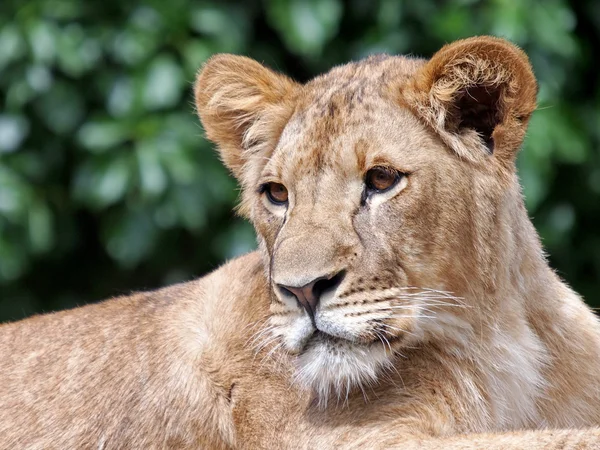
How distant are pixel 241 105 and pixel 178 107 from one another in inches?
82.2

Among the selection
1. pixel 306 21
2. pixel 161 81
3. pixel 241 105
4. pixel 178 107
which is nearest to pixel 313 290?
pixel 241 105

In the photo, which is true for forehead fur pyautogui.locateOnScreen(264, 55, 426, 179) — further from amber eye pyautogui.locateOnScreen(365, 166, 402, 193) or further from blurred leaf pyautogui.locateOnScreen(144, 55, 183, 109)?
blurred leaf pyautogui.locateOnScreen(144, 55, 183, 109)

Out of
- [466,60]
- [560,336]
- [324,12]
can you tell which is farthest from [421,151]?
[324,12]

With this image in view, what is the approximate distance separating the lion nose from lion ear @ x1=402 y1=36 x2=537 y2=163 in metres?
0.51

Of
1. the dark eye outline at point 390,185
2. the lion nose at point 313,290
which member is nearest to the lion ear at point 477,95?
the dark eye outline at point 390,185

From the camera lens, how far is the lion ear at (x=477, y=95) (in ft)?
9.39

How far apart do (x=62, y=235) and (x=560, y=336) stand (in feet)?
10.9

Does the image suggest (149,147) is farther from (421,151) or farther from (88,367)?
(421,151)

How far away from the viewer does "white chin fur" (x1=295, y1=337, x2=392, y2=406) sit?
2.71m

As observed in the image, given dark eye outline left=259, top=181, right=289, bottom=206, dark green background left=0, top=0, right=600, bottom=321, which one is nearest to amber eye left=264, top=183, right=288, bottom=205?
dark eye outline left=259, top=181, right=289, bottom=206

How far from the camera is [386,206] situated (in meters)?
2.81

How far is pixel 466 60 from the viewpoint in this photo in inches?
114

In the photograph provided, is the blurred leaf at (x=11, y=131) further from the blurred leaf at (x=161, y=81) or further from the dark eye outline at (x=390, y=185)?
the dark eye outline at (x=390, y=185)

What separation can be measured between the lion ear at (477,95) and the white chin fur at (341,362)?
0.57m
